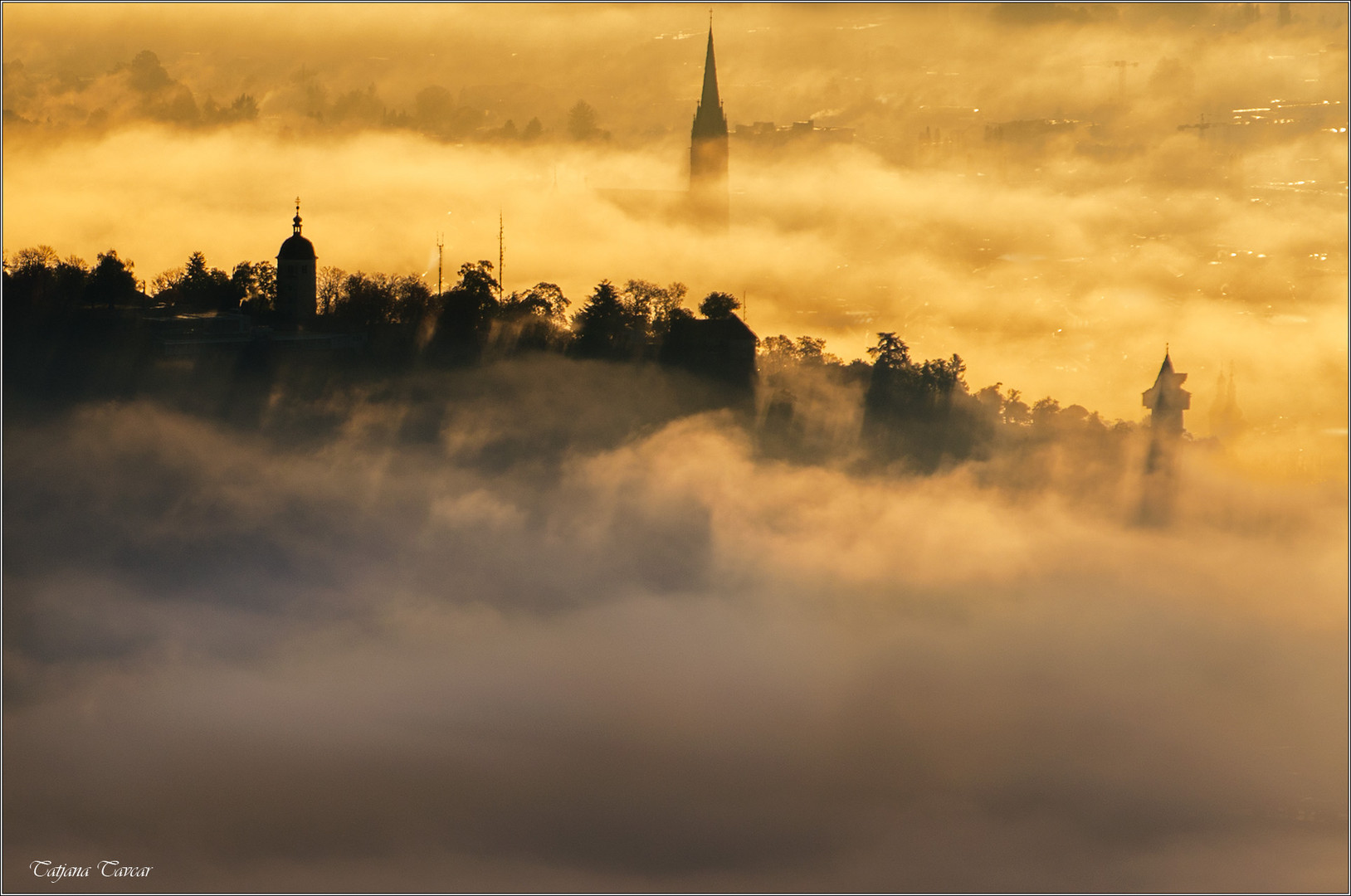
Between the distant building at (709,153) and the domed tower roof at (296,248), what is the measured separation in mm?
43309

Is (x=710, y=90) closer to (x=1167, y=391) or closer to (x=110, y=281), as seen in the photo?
(x=1167, y=391)

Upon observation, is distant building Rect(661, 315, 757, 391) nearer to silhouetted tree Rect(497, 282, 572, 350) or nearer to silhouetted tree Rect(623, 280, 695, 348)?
silhouetted tree Rect(623, 280, 695, 348)

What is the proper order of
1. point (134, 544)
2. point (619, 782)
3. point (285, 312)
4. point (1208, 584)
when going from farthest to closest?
point (1208, 584)
point (619, 782)
point (134, 544)
point (285, 312)

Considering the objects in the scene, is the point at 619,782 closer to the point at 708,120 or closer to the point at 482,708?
the point at 482,708

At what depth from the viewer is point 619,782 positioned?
11250cm

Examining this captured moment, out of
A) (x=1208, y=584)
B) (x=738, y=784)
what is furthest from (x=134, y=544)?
(x=1208, y=584)

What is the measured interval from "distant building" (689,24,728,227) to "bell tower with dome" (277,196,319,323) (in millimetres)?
42638

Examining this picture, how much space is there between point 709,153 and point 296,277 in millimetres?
48281

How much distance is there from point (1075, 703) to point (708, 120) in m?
53.9

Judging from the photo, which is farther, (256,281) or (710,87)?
(710,87)

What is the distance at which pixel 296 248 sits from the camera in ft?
259

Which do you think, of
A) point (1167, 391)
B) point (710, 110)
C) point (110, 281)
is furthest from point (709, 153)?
point (110, 281)

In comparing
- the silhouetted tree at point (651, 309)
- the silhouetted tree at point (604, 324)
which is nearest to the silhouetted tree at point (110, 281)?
the silhouetted tree at point (604, 324)

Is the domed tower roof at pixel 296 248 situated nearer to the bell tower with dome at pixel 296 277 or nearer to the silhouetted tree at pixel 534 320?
the bell tower with dome at pixel 296 277
